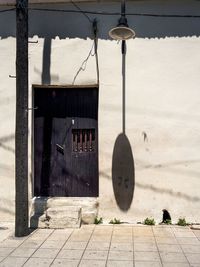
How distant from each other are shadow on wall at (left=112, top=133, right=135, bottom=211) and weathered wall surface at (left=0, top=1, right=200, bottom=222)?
0.28 ft

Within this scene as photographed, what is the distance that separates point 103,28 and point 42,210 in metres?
3.94

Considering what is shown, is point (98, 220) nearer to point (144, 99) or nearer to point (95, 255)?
point (95, 255)

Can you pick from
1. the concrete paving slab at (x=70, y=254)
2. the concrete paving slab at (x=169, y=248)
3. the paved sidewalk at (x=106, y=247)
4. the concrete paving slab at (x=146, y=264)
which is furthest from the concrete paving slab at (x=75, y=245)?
the concrete paving slab at (x=169, y=248)

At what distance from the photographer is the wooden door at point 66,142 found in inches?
351

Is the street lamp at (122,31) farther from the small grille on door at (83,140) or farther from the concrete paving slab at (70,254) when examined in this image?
the concrete paving slab at (70,254)

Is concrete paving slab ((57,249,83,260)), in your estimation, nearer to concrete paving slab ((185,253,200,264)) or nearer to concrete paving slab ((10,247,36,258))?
concrete paving slab ((10,247,36,258))

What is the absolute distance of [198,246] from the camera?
6.90 metres

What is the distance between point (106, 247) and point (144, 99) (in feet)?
10.6

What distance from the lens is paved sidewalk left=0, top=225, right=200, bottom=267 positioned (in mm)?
6043

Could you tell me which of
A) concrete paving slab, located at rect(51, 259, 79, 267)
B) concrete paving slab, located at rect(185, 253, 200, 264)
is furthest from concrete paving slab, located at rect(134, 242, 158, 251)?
concrete paving slab, located at rect(51, 259, 79, 267)

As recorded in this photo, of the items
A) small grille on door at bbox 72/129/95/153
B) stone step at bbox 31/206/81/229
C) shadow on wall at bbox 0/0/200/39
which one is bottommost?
stone step at bbox 31/206/81/229

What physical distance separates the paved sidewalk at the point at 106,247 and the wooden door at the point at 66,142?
114 cm

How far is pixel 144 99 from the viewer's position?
28.3 feet

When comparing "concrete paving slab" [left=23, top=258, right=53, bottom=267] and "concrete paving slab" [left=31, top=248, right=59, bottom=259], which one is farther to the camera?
"concrete paving slab" [left=31, top=248, right=59, bottom=259]
